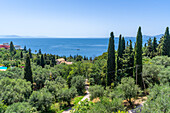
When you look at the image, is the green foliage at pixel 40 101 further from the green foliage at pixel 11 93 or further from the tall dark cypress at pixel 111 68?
the tall dark cypress at pixel 111 68

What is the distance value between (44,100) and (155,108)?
14879 mm

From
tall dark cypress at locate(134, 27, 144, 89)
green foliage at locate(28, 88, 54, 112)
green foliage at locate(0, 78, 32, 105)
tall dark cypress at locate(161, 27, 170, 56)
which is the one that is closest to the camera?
green foliage at locate(0, 78, 32, 105)

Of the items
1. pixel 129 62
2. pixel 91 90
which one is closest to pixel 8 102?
pixel 91 90

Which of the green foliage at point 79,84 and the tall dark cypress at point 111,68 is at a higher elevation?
the tall dark cypress at point 111,68

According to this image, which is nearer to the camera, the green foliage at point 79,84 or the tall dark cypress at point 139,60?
the tall dark cypress at point 139,60

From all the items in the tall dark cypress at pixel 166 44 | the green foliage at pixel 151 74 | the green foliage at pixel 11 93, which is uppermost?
the tall dark cypress at pixel 166 44

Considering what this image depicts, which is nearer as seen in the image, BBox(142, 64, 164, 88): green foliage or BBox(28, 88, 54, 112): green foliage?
BBox(28, 88, 54, 112): green foliage

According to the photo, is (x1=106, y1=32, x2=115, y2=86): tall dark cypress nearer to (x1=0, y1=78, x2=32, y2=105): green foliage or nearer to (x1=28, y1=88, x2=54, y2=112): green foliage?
(x1=28, y1=88, x2=54, y2=112): green foliage

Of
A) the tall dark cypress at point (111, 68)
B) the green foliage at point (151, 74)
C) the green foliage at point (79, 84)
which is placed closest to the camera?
the green foliage at point (151, 74)

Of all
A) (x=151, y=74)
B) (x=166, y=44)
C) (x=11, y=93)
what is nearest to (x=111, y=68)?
(x=151, y=74)

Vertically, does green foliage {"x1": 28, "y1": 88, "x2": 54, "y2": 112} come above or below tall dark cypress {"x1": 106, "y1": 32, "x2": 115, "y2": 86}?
below

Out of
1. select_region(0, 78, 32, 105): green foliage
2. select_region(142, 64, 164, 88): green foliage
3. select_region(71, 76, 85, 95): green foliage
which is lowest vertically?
select_region(71, 76, 85, 95): green foliage

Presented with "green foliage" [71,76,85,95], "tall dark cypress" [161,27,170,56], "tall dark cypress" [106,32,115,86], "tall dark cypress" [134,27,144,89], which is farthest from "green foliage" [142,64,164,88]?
"tall dark cypress" [161,27,170,56]

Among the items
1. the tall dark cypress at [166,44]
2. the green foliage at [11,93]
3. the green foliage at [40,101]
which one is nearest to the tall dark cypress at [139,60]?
the green foliage at [40,101]
